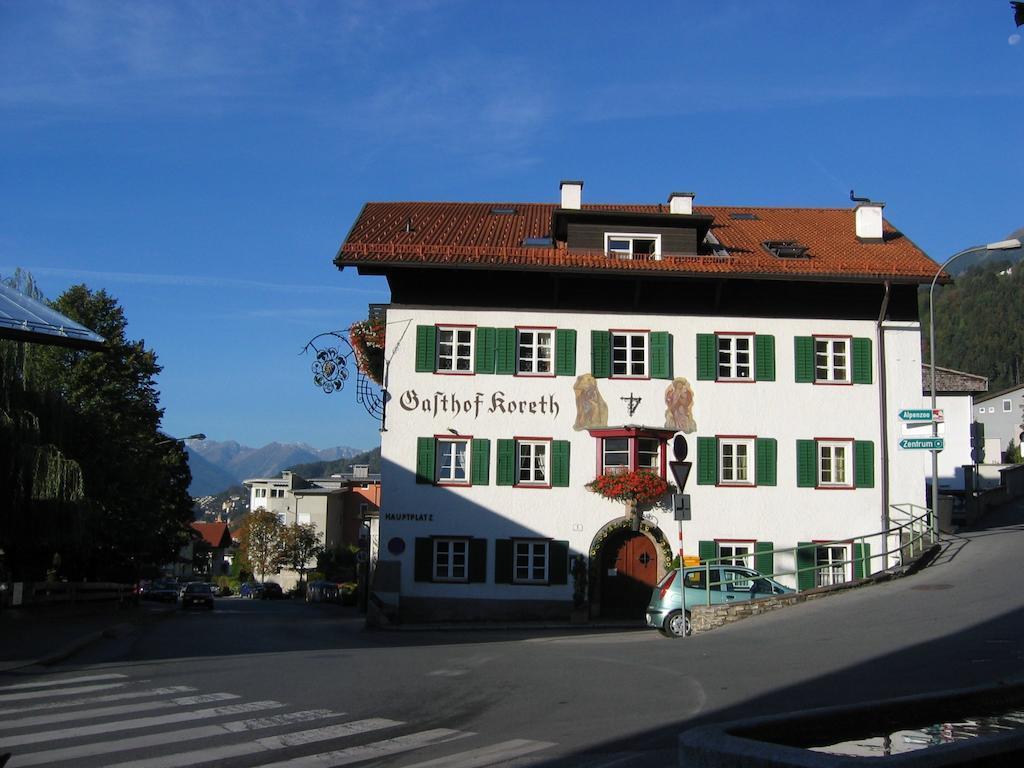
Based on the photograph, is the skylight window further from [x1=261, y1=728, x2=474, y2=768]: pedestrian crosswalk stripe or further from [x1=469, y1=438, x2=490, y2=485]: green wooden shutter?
[x1=261, y1=728, x2=474, y2=768]: pedestrian crosswalk stripe

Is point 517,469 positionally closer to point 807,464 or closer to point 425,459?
point 425,459

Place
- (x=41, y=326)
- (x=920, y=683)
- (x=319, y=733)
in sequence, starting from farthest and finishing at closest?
(x=41, y=326) < (x=920, y=683) < (x=319, y=733)

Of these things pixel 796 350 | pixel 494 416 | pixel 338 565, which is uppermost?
pixel 796 350

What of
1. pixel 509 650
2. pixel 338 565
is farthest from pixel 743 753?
pixel 338 565

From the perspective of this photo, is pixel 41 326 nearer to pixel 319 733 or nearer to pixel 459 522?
pixel 319 733

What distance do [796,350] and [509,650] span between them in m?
15.8

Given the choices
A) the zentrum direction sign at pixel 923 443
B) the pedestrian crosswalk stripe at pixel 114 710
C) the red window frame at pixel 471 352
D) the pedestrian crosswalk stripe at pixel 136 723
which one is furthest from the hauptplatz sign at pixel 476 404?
the pedestrian crosswalk stripe at pixel 136 723

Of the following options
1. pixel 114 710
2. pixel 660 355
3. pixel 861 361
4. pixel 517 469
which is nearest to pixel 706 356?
pixel 660 355

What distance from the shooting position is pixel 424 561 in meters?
30.2

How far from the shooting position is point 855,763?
17.3 feet

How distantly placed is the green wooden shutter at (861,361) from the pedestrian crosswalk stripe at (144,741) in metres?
23.7

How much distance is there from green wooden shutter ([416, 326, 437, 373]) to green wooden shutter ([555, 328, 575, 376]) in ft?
11.6

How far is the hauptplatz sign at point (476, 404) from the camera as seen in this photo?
101ft

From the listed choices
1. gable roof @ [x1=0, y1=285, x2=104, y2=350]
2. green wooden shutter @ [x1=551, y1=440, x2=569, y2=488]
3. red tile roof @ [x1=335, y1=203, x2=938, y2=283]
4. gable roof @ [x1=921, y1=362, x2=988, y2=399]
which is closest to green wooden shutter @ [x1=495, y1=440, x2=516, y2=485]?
green wooden shutter @ [x1=551, y1=440, x2=569, y2=488]
